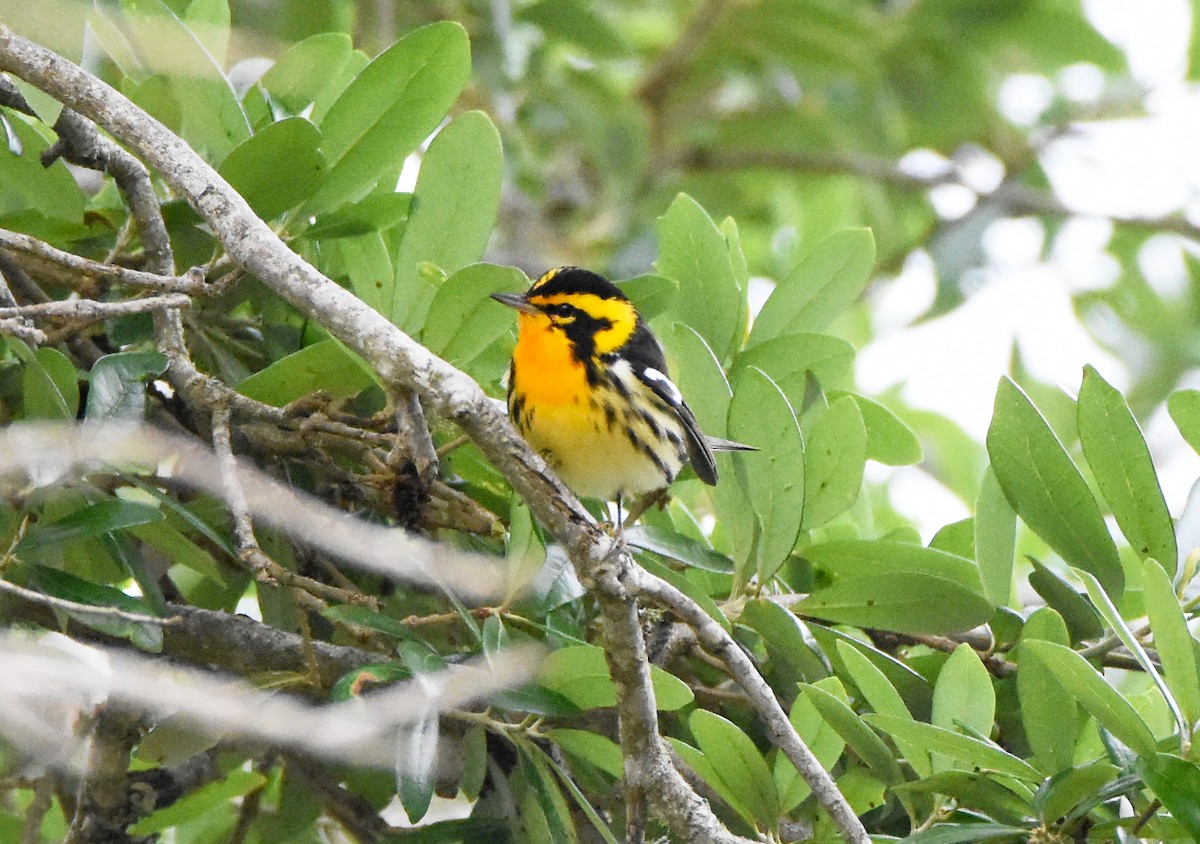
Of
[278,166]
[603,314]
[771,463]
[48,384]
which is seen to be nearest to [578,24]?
[603,314]

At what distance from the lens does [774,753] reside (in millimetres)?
2146

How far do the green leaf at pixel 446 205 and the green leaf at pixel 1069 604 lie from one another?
104cm

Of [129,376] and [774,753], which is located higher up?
[129,376]

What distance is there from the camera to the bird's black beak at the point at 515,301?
2.13 meters

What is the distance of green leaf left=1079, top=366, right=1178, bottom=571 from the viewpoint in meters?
2.06

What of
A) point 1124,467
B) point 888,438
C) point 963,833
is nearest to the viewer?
point 963,833

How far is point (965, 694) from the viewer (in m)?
1.99

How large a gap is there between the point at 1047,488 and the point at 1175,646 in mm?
385

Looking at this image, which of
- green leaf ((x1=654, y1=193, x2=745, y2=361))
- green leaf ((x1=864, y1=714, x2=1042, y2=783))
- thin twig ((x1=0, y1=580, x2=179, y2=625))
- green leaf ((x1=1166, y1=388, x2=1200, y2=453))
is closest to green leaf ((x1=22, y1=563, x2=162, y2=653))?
thin twig ((x1=0, y1=580, x2=179, y2=625))

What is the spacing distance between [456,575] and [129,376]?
54 centimetres

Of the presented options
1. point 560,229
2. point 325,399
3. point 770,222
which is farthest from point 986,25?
point 325,399

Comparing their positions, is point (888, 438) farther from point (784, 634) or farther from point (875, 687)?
point (875, 687)

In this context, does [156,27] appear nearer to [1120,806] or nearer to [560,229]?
[1120,806]

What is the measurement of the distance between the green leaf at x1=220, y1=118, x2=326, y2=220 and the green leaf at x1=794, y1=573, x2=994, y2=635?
101 cm
